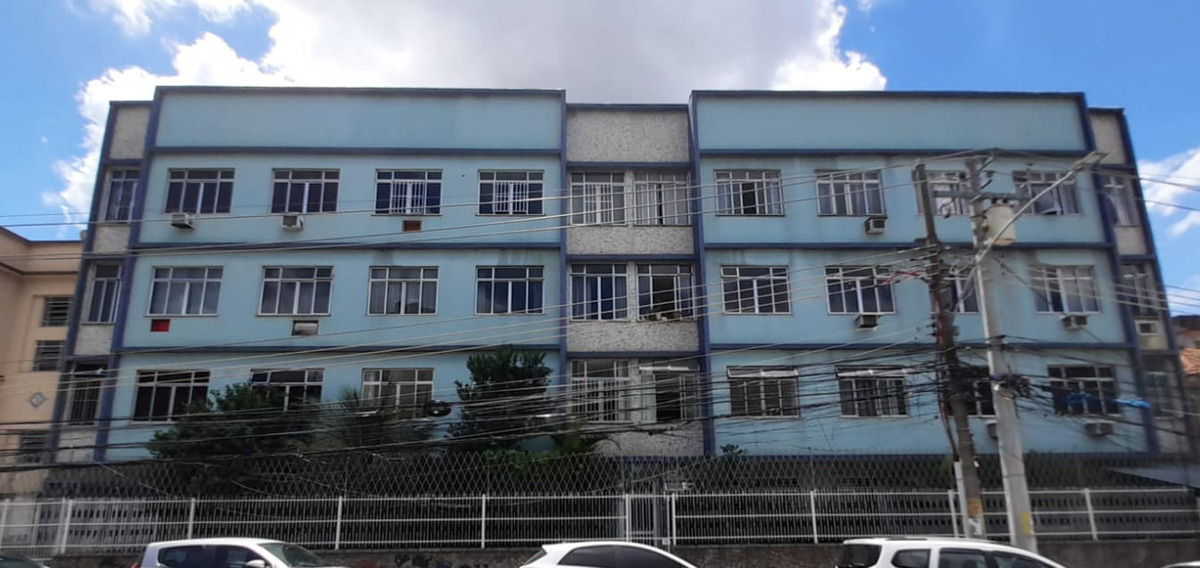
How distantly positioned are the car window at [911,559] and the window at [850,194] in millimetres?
12927

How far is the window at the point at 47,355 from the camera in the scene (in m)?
23.4

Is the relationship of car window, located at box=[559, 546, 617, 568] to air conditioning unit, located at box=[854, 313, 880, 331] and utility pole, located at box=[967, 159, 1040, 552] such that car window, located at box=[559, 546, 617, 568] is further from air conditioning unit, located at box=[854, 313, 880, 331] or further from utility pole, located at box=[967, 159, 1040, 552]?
air conditioning unit, located at box=[854, 313, 880, 331]

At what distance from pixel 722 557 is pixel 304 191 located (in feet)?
48.8

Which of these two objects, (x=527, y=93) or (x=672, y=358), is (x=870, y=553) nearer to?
(x=672, y=358)

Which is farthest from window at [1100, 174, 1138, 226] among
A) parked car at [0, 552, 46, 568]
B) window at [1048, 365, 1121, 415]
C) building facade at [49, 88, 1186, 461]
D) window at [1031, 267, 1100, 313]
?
parked car at [0, 552, 46, 568]

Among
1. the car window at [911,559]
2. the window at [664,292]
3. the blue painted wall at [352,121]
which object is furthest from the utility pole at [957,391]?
the blue painted wall at [352,121]

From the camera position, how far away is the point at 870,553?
986cm

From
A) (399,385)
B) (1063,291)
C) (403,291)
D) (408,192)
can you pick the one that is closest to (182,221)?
(408,192)

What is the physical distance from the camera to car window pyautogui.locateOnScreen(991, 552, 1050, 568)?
9.59 metres

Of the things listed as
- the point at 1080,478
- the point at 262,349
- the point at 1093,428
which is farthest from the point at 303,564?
the point at 1093,428

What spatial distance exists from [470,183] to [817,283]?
988 cm

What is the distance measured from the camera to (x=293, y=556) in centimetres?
1079

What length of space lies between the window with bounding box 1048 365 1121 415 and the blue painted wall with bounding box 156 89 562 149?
48.4ft

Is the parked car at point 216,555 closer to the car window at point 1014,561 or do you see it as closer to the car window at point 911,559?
the car window at point 911,559
